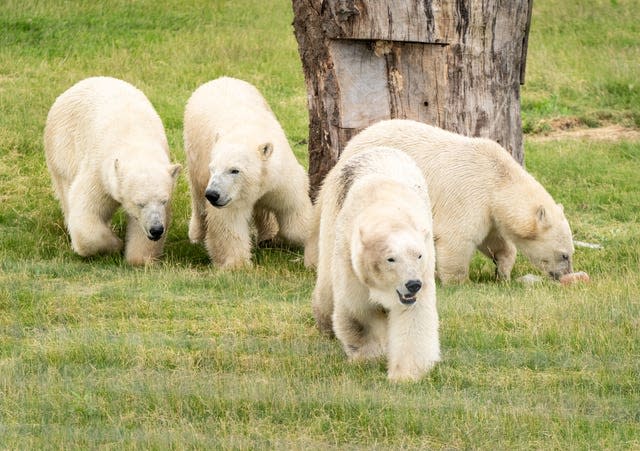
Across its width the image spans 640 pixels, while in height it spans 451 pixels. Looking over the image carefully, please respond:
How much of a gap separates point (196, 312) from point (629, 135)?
9.04 m

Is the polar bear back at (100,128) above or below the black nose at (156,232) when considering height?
above

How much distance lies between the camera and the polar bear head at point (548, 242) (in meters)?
9.55

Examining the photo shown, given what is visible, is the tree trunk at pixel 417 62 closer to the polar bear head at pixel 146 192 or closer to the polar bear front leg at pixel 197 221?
the polar bear front leg at pixel 197 221

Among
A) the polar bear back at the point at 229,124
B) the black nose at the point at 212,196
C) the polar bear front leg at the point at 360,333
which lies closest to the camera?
Answer: the polar bear front leg at the point at 360,333

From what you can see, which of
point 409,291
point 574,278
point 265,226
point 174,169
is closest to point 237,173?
point 174,169

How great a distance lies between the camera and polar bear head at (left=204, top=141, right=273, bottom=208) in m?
9.81

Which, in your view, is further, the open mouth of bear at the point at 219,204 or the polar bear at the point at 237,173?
the polar bear at the point at 237,173

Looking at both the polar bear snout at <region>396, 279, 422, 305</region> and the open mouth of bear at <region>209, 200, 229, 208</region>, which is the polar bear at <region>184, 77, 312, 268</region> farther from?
the polar bear snout at <region>396, 279, 422, 305</region>

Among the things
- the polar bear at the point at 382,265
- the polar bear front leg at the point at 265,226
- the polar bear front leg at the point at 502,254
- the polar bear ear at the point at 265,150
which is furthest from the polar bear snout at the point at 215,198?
the polar bear at the point at 382,265

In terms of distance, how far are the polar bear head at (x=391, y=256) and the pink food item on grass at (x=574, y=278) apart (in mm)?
3282

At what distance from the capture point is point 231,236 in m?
10.3

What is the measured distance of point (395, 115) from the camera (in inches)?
420

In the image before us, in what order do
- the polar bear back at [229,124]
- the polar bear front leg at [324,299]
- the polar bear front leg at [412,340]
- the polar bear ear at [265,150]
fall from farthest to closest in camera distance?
the polar bear back at [229,124]
the polar bear ear at [265,150]
the polar bear front leg at [324,299]
the polar bear front leg at [412,340]

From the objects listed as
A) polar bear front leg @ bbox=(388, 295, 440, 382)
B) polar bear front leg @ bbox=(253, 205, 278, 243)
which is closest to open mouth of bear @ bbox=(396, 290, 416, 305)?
polar bear front leg @ bbox=(388, 295, 440, 382)
